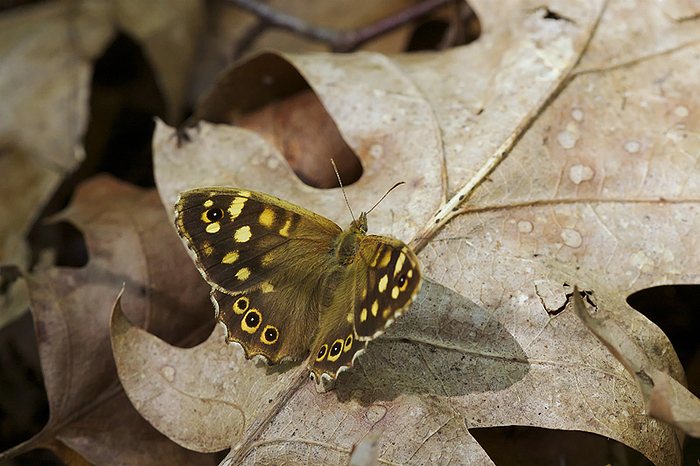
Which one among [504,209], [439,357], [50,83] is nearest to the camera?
[439,357]

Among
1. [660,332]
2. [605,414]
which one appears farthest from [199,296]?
[660,332]

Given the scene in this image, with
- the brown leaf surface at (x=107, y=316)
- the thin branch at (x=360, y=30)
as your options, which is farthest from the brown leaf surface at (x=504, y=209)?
the thin branch at (x=360, y=30)

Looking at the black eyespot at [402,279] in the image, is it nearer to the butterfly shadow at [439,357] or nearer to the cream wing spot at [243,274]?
the butterfly shadow at [439,357]

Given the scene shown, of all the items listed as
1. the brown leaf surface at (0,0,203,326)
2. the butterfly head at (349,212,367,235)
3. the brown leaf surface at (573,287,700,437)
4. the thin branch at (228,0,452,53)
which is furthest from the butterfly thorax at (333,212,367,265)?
the brown leaf surface at (0,0,203,326)

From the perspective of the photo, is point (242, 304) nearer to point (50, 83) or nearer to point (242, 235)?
point (242, 235)

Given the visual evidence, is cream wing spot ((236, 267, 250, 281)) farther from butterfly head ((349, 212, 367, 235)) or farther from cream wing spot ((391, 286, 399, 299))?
cream wing spot ((391, 286, 399, 299))

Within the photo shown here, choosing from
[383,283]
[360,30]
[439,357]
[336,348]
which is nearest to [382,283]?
[383,283]
